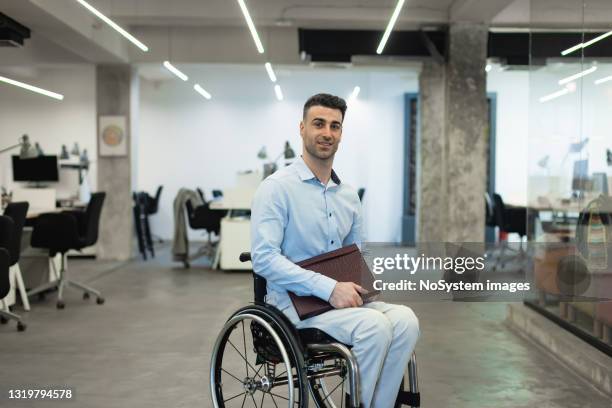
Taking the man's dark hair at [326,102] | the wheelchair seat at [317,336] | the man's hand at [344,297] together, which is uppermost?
the man's dark hair at [326,102]

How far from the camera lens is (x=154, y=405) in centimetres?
334

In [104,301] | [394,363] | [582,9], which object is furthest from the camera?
[104,301]

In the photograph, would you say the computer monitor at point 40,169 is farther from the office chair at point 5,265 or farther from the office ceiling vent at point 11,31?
the office chair at point 5,265

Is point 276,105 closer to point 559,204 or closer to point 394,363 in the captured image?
point 559,204

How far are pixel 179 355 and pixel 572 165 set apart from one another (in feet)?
9.23

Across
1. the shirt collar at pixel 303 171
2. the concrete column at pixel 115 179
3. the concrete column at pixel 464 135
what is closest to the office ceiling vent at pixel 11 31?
the concrete column at pixel 115 179

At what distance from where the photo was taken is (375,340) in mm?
Answer: 2221

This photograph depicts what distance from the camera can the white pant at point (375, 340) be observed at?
87.5 inches

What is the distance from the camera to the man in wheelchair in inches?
Answer: 89.0

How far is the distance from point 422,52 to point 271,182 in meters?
7.01

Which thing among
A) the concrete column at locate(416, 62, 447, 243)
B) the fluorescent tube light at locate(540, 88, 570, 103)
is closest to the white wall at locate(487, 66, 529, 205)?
the concrete column at locate(416, 62, 447, 243)

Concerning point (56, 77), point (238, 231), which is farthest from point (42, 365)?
point (56, 77)

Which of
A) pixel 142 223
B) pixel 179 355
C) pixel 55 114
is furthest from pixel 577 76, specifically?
pixel 55 114

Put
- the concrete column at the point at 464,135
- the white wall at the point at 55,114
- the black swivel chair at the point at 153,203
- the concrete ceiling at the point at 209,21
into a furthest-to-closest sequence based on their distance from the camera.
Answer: the white wall at the point at 55,114, the black swivel chair at the point at 153,203, the concrete column at the point at 464,135, the concrete ceiling at the point at 209,21
